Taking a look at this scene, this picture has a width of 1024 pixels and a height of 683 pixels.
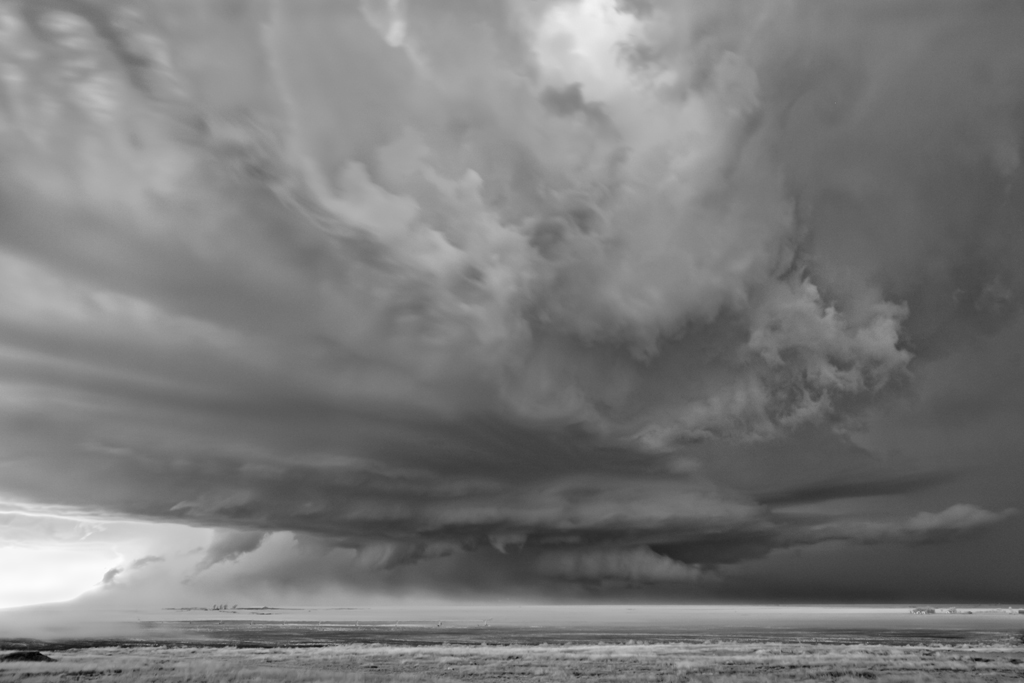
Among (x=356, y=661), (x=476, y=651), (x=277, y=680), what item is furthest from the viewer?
(x=476, y=651)

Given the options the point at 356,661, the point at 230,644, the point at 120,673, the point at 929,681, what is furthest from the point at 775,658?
the point at 230,644

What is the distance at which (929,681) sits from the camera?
172 feet

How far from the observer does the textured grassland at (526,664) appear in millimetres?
53156

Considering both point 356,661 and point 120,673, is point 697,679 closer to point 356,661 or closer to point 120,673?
point 356,661

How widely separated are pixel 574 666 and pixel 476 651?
65.7 ft

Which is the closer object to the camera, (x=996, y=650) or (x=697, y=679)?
(x=697, y=679)

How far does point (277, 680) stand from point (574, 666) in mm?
26151

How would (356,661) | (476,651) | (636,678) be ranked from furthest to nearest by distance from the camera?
(476,651)
(356,661)
(636,678)

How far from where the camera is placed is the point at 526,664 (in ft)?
212

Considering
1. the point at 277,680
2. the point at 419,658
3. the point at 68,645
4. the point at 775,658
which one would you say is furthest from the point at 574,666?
the point at 68,645

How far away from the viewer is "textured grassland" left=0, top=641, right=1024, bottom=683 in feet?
174

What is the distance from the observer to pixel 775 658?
69.6 metres

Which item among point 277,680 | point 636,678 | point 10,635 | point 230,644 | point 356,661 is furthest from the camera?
point 10,635

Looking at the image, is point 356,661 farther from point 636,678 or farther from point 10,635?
point 10,635
